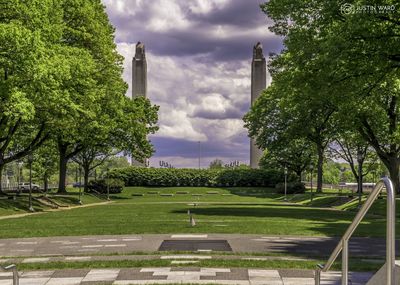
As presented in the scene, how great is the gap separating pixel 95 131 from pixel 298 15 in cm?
2223

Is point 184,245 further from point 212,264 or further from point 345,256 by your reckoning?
point 345,256

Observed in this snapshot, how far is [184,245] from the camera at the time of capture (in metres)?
14.9

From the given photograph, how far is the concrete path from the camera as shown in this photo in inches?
554

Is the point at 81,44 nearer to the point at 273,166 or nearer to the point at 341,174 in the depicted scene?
the point at 273,166

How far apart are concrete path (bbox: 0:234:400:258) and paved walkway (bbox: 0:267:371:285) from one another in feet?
8.79

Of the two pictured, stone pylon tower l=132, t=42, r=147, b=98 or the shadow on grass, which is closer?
the shadow on grass

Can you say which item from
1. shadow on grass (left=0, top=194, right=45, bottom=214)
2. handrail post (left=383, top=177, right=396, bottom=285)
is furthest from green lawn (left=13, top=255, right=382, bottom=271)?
shadow on grass (left=0, top=194, right=45, bottom=214)

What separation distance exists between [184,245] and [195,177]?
69.6 meters

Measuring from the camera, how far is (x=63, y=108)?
32625 millimetres

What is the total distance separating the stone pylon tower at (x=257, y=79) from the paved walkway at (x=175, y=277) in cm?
7661

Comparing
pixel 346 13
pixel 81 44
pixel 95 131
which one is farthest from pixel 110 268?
pixel 95 131

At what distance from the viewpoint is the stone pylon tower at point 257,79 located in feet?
293

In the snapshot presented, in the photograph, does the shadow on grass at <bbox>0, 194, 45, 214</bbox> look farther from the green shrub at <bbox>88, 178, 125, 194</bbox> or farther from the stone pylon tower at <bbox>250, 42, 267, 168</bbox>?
the stone pylon tower at <bbox>250, 42, 267, 168</bbox>

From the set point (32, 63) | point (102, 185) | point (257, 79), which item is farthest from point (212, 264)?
point (257, 79)
